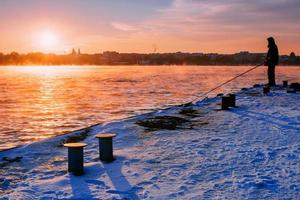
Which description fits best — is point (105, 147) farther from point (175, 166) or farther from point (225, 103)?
point (225, 103)

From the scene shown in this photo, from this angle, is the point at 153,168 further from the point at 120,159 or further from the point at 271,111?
the point at 271,111

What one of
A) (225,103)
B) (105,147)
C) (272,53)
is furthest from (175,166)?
(272,53)

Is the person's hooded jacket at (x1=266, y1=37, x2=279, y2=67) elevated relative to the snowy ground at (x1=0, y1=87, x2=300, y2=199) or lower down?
elevated

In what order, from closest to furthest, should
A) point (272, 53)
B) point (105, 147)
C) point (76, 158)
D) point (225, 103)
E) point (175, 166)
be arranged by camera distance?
point (76, 158) < point (175, 166) < point (105, 147) < point (225, 103) < point (272, 53)

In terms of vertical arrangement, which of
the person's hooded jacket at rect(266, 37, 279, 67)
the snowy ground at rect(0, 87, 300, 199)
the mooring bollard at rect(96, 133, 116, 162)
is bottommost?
the snowy ground at rect(0, 87, 300, 199)

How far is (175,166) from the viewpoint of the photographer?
22.9 ft

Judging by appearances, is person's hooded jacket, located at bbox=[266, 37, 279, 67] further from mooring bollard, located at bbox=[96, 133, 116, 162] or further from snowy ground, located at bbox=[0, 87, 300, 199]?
mooring bollard, located at bbox=[96, 133, 116, 162]

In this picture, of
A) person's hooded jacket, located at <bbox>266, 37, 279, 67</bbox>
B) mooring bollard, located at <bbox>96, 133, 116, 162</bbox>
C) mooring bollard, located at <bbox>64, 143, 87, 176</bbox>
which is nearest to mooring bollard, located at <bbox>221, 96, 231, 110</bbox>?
person's hooded jacket, located at <bbox>266, 37, 279, 67</bbox>

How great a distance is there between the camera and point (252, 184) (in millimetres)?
5945

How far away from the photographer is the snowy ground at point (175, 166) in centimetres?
578

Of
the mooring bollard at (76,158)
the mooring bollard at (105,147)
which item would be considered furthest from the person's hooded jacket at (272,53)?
the mooring bollard at (76,158)

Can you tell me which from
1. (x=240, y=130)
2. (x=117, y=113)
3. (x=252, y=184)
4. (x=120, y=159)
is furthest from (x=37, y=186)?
(x=117, y=113)

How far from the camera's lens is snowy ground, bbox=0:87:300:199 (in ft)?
19.0

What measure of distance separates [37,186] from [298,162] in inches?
177
